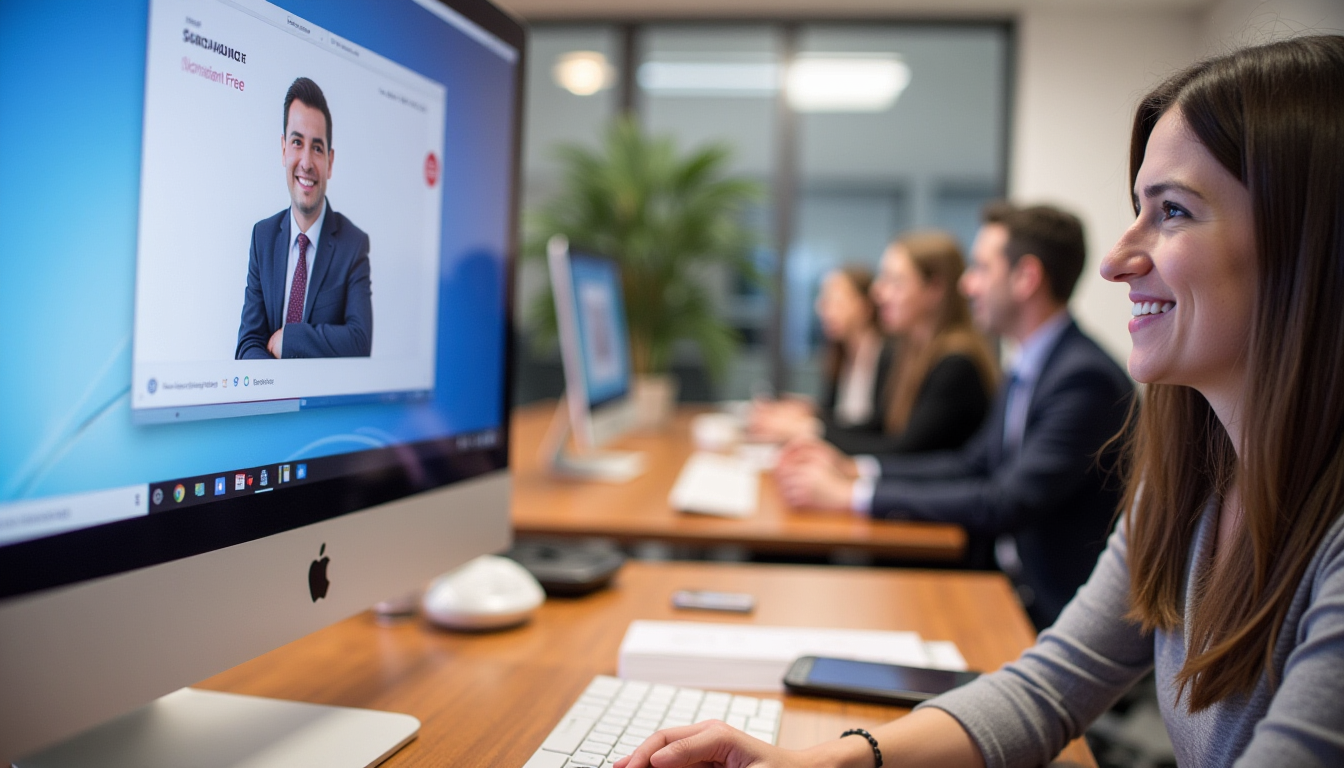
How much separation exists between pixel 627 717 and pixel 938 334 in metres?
2.49

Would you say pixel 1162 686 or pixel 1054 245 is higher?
pixel 1054 245

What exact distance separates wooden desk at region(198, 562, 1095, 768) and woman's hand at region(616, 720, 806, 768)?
4.2 inches

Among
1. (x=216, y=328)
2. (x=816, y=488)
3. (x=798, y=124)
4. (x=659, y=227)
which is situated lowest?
(x=816, y=488)

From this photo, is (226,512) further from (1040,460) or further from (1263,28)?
(1040,460)

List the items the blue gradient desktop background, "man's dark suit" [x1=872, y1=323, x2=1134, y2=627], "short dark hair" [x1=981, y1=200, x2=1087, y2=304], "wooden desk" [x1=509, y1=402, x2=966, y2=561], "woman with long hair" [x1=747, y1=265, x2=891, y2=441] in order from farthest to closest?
"woman with long hair" [x1=747, y1=265, x2=891, y2=441]
"short dark hair" [x1=981, y1=200, x2=1087, y2=304]
"man's dark suit" [x1=872, y1=323, x2=1134, y2=627]
"wooden desk" [x1=509, y1=402, x2=966, y2=561]
the blue gradient desktop background

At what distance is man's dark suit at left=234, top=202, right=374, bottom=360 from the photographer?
0.62m

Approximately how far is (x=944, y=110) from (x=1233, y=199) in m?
5.05

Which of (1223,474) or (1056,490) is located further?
(1056,490)

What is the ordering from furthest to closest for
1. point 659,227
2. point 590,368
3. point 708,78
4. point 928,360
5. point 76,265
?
point 708,78 < point 659,227 < point 928,360 < point 590,368 < point 76,265

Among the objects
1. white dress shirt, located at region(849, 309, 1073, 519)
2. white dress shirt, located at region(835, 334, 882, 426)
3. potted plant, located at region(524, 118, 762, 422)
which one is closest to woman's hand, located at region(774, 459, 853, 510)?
white dress shirt, located at region(849, 309, 1073, 519)

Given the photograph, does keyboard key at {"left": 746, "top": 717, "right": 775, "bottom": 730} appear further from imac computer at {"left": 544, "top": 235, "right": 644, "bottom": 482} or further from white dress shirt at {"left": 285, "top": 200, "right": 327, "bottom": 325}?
imac computer at {"left": 544, "top": 235, "right": 644, "bottom": 482}

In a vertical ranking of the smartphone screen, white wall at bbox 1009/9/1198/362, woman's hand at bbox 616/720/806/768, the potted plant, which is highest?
white wall at bbox 1009/9/1198/362

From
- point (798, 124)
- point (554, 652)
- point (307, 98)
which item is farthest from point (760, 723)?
point (798, 124)

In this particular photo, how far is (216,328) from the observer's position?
23.2 inches
